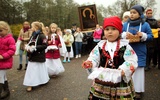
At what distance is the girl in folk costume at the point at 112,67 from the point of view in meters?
2.55

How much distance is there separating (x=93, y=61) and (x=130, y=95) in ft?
2.31

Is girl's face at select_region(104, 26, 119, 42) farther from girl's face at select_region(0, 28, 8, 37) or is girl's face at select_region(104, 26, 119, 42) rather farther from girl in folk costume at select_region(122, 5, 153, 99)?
girl's face at select_region(0, 28, 8, 37)

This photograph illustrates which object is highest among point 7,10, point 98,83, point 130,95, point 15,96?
point 7,10

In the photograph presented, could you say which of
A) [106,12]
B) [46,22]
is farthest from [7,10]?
[106,12]

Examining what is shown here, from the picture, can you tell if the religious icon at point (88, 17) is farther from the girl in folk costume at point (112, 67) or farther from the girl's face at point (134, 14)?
the girl in folk costume at point (112, 67)

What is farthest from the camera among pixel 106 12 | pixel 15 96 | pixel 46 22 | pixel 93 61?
pixel 106 12

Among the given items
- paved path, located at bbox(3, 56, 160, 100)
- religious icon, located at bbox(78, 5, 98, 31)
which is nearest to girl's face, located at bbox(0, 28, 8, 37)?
paved path, located at bbox(3, 56, 160, 100)

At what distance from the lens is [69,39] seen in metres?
11.2

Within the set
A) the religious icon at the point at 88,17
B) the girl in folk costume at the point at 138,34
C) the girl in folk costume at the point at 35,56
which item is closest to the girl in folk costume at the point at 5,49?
the girl in folk costume at the point at 35,56

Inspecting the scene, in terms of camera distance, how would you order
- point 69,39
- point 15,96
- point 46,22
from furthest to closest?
point 46,22 < point 69,39 < point 15,96

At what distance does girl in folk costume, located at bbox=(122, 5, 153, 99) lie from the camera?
3815 millimetres

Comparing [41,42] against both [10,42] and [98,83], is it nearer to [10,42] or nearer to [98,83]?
[10,42]

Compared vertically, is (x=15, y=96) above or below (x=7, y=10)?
below

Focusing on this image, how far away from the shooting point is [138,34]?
378cm
